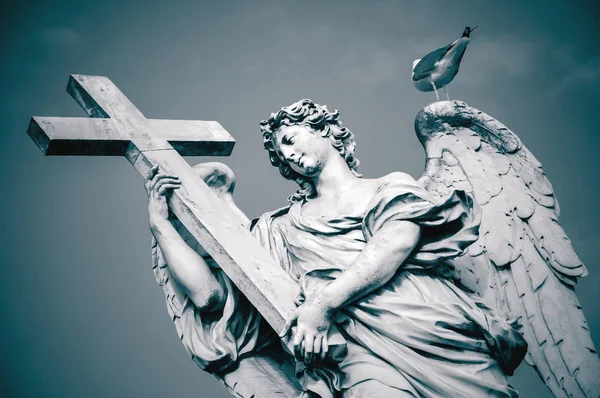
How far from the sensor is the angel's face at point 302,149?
3.50 metres

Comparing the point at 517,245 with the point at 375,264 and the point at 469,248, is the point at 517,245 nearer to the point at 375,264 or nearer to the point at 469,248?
the point at 469,248

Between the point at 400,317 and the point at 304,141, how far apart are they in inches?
42.5

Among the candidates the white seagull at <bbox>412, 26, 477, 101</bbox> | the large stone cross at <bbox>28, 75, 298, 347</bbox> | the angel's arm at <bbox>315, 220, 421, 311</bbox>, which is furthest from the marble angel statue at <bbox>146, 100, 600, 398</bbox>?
the white seagull at <bbox>412, 26, 477, 101</bbox>

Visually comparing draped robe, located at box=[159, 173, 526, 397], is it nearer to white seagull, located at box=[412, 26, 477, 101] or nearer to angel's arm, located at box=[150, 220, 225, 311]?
angel's arm, located at box=[150, 220, 225, 311]

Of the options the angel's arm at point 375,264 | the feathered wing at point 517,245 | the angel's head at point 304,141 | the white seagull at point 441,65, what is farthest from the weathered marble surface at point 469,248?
the white seagull at point 441,65

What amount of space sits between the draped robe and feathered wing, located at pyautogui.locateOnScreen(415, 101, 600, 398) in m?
0.32

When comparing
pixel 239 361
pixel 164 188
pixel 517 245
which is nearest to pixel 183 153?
pixel 164 188

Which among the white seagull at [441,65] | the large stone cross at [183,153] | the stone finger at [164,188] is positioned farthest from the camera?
the white seagull at [441,65]

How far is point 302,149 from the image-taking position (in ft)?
11.6

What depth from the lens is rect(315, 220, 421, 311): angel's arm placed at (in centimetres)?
281

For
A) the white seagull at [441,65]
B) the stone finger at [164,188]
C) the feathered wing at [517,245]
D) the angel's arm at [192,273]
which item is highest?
the white seagull at [441,65]

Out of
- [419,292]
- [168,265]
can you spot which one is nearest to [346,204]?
[419,292]

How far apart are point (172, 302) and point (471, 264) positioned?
1.43m

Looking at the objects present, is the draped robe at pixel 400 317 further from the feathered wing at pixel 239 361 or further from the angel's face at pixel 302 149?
the angel's face at pixel 302 149
